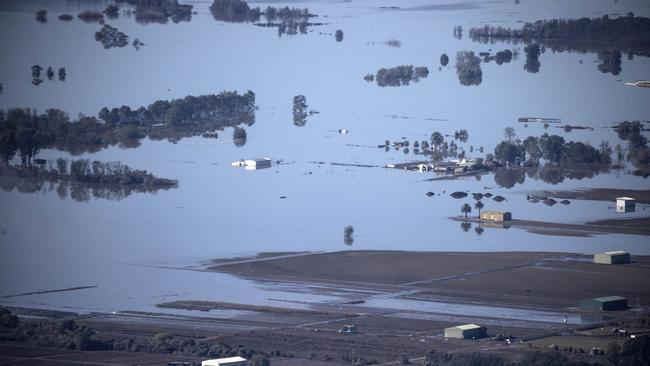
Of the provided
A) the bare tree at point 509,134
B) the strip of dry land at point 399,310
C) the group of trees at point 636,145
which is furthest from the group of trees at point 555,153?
the strip of dry land at point 399,310

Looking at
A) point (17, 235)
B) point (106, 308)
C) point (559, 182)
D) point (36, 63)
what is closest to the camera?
point (106, 308)

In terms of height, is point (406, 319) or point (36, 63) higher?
point (36, 63)

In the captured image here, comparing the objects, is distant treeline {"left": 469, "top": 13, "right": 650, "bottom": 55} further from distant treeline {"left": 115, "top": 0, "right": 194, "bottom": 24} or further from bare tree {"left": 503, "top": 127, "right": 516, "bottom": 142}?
bare tree {"left": 503, "top": 127, "right": 516, "bottom": 142}

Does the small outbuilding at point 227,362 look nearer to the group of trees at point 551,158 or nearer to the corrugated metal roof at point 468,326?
the corrugated metal roof at point 468,326

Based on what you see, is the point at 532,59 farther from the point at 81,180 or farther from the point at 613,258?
the point at 613,258

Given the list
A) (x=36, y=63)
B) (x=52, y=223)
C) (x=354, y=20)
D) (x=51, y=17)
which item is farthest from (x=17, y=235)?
(x=354, y=20)

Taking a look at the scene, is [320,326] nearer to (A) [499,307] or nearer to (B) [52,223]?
(A) [499,307]

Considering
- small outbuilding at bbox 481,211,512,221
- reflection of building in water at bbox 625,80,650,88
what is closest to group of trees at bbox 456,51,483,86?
reflection of building in water at bbox 625,80,650,88

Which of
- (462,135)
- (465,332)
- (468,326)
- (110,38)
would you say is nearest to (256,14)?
(110,38)
